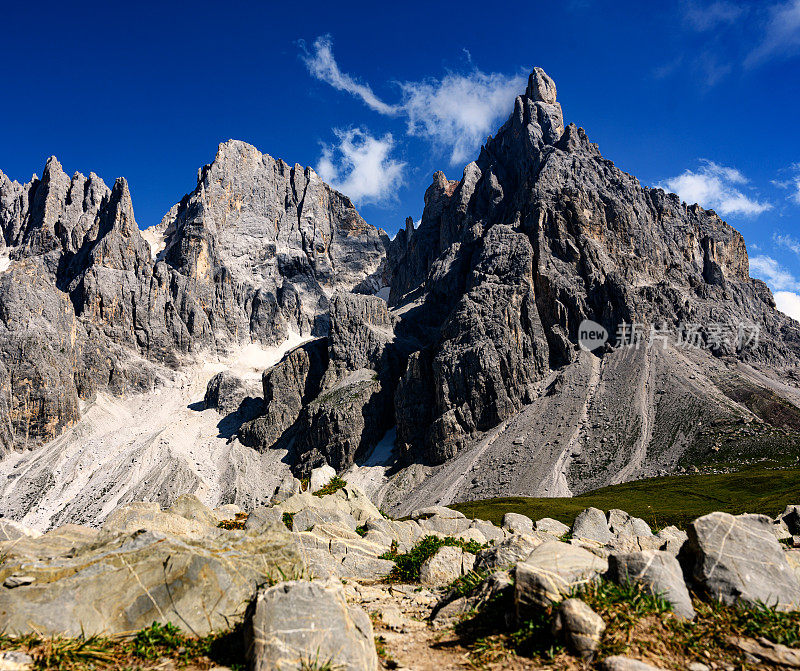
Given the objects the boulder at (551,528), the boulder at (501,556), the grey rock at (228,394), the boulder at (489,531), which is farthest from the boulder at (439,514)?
the grey rock at (228,394)

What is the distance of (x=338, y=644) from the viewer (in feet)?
20.6

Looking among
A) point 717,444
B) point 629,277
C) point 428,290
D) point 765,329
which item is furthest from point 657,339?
point 428,290

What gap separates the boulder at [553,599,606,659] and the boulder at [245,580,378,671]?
2.66 metres

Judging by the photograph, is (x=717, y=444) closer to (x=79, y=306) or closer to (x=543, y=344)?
(x=543, y=344)

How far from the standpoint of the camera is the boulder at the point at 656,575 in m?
7.02

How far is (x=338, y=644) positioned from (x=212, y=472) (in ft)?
463

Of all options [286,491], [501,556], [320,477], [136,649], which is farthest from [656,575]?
[320,477]

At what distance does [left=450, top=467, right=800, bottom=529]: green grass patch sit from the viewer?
57.3 meters

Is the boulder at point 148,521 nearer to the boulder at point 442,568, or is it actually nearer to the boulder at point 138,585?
the boulder at point 138,585

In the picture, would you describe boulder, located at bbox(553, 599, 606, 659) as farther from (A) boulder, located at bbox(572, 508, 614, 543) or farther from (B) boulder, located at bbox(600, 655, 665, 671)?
(A) boulder, located at bbox(572, 508, 614, 543)

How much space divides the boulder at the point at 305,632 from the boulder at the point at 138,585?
1700mm

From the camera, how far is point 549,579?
7.33 metres

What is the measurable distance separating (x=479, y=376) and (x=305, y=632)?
380 ft

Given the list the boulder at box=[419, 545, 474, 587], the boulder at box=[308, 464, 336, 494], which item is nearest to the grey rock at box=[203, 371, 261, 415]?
the boulder at box=[308, 464, 336, 494]
